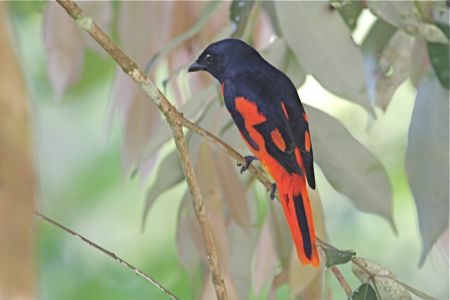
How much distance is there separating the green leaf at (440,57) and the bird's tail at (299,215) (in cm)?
57

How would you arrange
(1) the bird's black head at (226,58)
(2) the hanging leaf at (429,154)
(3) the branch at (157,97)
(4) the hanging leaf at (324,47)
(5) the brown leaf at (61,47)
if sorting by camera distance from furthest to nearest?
(5) the brown leaf at (61,47)
(2) the hanging leaf at (429,154)
(4) the hanging leaf at (324,47)
(1) the bird's black head at (226,58)
(3) the branch at (157,97)

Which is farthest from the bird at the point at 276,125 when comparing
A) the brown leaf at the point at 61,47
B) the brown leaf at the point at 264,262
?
the brown leaf at the point at 61,47

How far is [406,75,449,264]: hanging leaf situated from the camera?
1671mm

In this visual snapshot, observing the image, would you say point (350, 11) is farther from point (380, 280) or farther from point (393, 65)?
point (380, 280)

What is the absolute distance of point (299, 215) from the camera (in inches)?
42.3

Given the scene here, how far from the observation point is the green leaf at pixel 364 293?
1.10 m

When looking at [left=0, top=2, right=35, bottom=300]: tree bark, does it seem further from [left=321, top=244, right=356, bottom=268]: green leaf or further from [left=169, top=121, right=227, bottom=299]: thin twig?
[left=321, top=244, right=356, bottom=268]: green leaf

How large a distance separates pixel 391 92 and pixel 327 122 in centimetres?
31

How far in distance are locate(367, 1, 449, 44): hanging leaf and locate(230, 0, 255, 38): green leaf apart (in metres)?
0.19

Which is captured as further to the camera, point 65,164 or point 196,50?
point 65,164

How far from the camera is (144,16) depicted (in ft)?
6.20

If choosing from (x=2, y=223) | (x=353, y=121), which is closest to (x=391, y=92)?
(x=2, y=223)

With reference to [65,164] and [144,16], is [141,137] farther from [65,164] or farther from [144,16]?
[65,164]

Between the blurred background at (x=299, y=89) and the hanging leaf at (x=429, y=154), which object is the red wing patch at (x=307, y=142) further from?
the hanging leaf at (x=429, y=154)
